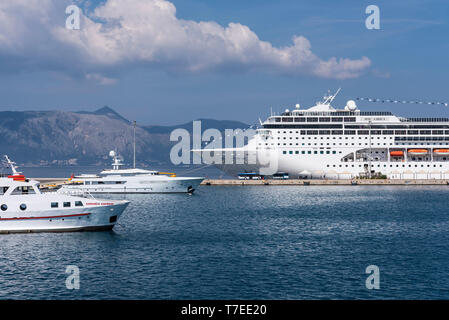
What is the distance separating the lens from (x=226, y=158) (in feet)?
316

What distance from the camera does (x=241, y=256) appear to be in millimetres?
32156

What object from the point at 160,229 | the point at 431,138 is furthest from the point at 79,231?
the point at 431,138

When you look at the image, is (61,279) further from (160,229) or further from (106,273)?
(160,229)

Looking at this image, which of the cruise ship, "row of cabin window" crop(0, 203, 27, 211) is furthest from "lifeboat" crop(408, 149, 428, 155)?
"row of cabin window" crop(0, 203, 27, 211)

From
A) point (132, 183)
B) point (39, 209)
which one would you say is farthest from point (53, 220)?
point (132, 183)

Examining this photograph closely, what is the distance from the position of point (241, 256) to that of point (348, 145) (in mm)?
69292

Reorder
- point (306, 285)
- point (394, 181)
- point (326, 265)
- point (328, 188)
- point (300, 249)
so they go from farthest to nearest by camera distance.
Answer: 1. point (394, 181)
2. point (328, 188)
3. point (300, 249)
4. point (326, 265)
5. point (306, 285)

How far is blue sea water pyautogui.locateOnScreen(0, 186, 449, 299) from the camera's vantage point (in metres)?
A: 25.0

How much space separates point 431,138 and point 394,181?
39.6 feet

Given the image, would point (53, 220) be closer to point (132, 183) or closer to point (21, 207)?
point (21, 207)

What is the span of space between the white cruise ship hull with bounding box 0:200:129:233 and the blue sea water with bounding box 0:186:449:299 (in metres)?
0.83
